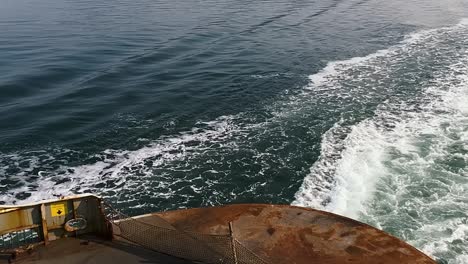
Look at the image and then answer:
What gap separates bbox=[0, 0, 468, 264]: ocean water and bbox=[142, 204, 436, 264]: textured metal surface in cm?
233

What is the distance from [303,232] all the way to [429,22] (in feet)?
119

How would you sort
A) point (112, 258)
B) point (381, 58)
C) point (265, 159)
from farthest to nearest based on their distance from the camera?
point (381, 58) → point (265, 159) → point (112, 258)

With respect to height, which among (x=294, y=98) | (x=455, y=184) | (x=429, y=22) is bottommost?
(x=455, y=184)

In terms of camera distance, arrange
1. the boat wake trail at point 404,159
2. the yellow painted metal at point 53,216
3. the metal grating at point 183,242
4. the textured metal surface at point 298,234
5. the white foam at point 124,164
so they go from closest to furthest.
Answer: the metal grating at point 183,242, the textured metal surface at point 298,234, the yellow painted metal at point 53,216, the boat wake trail at point 404,159, the white foam at point 124,164

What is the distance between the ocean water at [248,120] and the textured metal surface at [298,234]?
2.33m

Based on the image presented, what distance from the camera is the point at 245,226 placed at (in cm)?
998

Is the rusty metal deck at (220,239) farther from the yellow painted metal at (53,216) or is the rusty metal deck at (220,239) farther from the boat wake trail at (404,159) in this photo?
the boat wake trail at (404,159)

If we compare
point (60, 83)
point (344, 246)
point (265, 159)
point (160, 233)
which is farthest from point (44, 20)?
point (344, 246)

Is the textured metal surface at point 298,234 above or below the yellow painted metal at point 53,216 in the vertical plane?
below

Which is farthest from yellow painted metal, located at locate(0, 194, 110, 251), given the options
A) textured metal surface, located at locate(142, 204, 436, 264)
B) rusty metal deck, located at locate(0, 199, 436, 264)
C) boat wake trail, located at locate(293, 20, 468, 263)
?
boat wake trail, located at locate(293, 20, 468, 263)

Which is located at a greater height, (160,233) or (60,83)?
(60,83)

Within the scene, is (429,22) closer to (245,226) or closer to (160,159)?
(160,159)

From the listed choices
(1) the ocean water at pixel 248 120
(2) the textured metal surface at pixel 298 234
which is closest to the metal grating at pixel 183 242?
(2) the textured metal surface at pixel 298 234

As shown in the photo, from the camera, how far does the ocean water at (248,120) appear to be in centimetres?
1339
